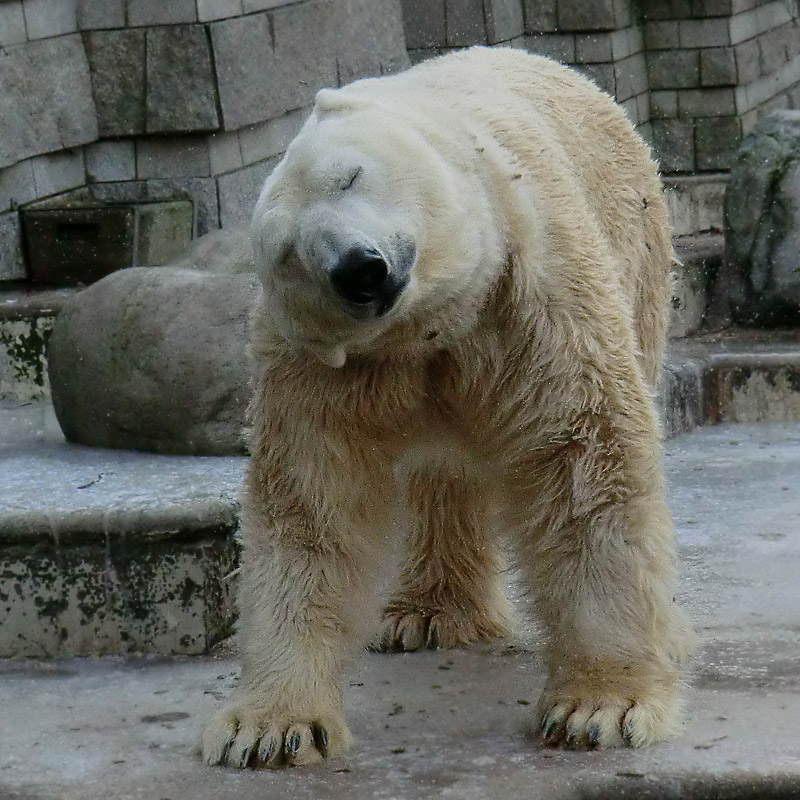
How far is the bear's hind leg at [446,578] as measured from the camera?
3.74m

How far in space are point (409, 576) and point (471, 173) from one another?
142 cm

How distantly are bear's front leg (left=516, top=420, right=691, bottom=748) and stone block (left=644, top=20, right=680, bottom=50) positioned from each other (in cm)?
695

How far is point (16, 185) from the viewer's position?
6230 millimetres

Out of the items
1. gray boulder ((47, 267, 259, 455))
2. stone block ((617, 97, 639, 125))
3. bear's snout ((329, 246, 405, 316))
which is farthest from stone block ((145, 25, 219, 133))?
bear's snout ((329, 246, 405, 316))

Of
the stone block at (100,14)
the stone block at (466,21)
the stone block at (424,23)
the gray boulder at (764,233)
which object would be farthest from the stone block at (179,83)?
the stone block at (424,23)

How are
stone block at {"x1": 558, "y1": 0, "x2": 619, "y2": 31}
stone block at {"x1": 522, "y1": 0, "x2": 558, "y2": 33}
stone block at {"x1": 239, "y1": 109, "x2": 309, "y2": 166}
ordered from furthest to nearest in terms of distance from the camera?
stone block at {"x1": 522, "y1": 0, "x2": 558, "y2": 33} < stone block at {"x1": 558, "y1": 0, "x2": 619, "y2": 31} < stone block at {"x1": 239, "y1": 109, "x2": 309, "y2": 166}

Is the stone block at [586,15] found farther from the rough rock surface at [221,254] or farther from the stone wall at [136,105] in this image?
the rough rock surface at [221,254]

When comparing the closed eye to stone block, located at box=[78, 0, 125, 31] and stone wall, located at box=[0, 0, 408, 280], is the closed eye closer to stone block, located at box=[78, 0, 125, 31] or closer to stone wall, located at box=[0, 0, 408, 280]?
stone wall, located at box=[0, 0, 408, 280]

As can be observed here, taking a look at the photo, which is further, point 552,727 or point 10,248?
point 10,248

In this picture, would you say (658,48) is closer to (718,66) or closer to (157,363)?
(718,66)

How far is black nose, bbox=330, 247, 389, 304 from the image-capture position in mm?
2369

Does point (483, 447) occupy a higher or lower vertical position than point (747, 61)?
lower

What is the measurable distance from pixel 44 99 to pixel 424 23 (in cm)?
343

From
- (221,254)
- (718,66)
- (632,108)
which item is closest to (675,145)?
(632,108)
